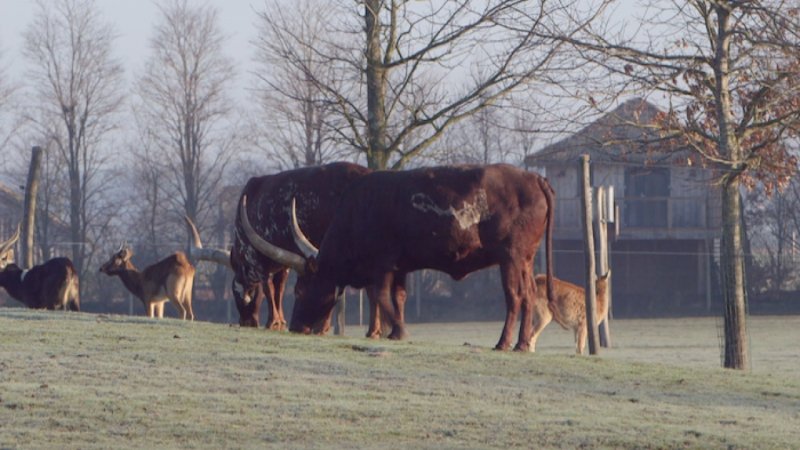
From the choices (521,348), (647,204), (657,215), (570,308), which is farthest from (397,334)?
(657,215)

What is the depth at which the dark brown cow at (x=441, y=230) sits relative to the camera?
14.8 meters

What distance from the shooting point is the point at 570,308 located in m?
20.6

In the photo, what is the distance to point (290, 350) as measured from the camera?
44.8ft

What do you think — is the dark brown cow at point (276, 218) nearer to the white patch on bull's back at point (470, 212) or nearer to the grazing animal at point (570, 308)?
the white patch on bull's back at point (470, 212)

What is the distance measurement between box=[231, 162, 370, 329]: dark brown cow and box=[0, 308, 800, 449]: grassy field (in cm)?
181

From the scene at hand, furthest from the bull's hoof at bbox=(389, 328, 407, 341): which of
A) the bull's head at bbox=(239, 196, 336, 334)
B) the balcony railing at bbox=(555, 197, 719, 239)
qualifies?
the balcony railing at bbox=(555, 197, 719, 239)

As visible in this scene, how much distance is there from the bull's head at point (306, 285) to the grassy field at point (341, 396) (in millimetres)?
647

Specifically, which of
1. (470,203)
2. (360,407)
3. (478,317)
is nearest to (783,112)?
(470,203)

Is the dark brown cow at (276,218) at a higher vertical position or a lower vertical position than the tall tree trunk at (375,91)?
lower

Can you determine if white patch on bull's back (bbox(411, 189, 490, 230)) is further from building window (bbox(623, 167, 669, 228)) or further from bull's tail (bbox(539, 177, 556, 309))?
building window (bbox(623, 167, 669, 228))

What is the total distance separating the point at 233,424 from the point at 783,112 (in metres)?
10.0

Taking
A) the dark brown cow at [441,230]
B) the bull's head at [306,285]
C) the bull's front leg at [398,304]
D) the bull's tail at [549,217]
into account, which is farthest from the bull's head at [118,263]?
the bull's tail at [549,217]

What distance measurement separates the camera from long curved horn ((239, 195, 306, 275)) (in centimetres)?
1612

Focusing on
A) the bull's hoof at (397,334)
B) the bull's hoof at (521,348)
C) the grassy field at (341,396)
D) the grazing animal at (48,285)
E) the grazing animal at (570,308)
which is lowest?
the grassy field at (341,396)
